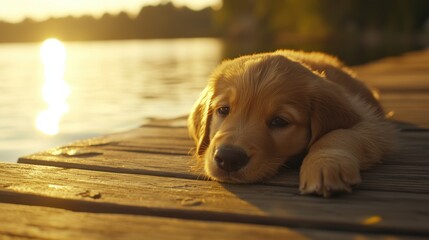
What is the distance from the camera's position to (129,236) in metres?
2.30

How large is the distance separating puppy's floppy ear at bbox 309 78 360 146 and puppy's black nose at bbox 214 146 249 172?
2.16 feet

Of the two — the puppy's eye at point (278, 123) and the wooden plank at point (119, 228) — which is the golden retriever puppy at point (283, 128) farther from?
the wooden plank at point (119, 228)

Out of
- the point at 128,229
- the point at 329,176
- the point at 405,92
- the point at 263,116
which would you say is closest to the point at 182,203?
the point at 128,229

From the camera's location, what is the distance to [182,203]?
2.73 metres

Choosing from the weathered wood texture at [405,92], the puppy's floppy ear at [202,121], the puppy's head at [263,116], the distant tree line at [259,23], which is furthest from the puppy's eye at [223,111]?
the distant tree line at [259,23]

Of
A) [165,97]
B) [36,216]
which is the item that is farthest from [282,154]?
[165,97]

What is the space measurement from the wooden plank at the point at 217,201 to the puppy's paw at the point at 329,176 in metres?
0.06

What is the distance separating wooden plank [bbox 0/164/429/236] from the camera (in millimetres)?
2406

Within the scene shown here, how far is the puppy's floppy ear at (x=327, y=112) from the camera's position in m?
3.53

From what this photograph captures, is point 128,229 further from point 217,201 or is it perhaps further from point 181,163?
point 181,163

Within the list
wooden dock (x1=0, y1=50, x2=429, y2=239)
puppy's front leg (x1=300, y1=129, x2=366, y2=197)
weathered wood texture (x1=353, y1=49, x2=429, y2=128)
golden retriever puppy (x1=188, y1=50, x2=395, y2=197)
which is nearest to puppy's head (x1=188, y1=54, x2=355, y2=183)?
golden retriever puppy (x1=188, y1=50, x2=395, y2=197)

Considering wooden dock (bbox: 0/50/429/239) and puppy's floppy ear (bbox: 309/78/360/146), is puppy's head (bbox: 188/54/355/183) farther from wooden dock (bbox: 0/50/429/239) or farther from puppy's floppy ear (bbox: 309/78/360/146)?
wooden dock (bbox: 0/50/429/239)

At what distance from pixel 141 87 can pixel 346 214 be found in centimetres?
1382

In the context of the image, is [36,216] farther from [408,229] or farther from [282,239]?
[408,229]
